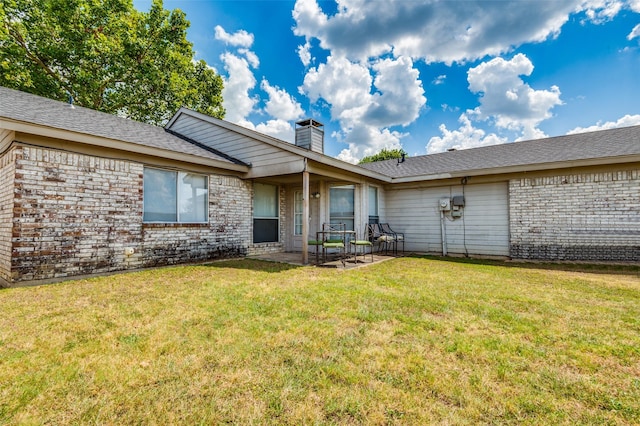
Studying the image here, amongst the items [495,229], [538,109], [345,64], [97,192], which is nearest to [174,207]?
[97,192]

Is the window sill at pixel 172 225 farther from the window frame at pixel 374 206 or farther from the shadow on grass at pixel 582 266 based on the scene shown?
the shadow on grass at pixel 582 266

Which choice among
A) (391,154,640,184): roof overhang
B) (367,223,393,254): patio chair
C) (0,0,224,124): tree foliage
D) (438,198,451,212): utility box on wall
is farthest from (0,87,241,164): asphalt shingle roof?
(0,0,224,124): tree foliage

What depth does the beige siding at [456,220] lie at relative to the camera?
8.20 metres

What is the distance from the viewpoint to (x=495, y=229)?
324 inches

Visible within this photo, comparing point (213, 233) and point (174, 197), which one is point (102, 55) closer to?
point (174, 197)

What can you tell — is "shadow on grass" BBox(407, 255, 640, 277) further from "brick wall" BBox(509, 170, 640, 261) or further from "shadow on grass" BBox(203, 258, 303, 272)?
"shadow on grass" BBox(203, 258, 303, 272)

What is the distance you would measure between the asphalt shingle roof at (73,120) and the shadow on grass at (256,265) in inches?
102

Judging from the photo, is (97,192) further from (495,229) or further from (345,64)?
(345,64)

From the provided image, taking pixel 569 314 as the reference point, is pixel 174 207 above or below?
above

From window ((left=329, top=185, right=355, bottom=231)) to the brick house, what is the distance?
45mm

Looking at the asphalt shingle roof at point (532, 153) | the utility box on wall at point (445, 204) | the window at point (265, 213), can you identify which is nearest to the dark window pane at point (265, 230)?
the window at point (265, 213)

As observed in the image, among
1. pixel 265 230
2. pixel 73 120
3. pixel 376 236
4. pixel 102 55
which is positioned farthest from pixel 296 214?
pixel 102 55

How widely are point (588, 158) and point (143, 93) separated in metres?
19.4

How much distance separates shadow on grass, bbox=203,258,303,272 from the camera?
19.9 ft
